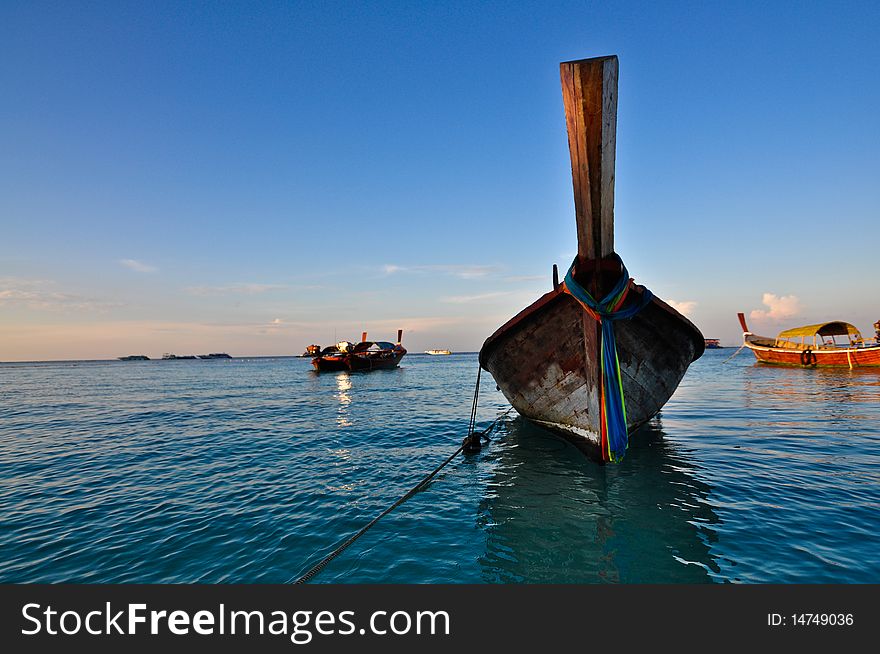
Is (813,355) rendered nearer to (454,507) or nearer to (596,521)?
(596,521)

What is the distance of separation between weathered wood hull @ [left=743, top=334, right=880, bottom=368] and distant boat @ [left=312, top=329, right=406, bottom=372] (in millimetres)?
43145

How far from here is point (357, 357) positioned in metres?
49.1

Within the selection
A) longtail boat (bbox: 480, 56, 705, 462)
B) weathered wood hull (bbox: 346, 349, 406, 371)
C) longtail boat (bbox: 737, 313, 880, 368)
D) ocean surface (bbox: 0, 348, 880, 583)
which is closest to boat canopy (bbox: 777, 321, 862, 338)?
longtail boat (bbox: 737, 313, 880, 368)

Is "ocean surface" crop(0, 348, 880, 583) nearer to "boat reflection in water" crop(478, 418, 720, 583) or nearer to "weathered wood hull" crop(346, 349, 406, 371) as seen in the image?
"boat reflection in water" crop(478, 418, 720, 583)

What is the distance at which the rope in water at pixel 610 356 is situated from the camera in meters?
5.81

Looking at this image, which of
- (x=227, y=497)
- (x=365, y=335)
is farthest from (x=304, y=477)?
(x=365, y=335)

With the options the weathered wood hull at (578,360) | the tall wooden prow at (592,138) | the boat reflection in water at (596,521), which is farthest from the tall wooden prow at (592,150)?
the boat reflection in water at (596,521)

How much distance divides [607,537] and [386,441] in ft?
27.2

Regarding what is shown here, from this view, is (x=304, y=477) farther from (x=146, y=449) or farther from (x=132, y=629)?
(x=146, y=449)

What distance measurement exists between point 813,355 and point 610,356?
4160 cm

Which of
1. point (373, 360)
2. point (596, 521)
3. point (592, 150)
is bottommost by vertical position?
point (596, 521)

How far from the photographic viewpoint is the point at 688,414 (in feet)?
51.6

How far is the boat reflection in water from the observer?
437 centimetres

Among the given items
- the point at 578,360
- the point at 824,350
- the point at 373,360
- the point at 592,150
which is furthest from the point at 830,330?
the point at 373,360
